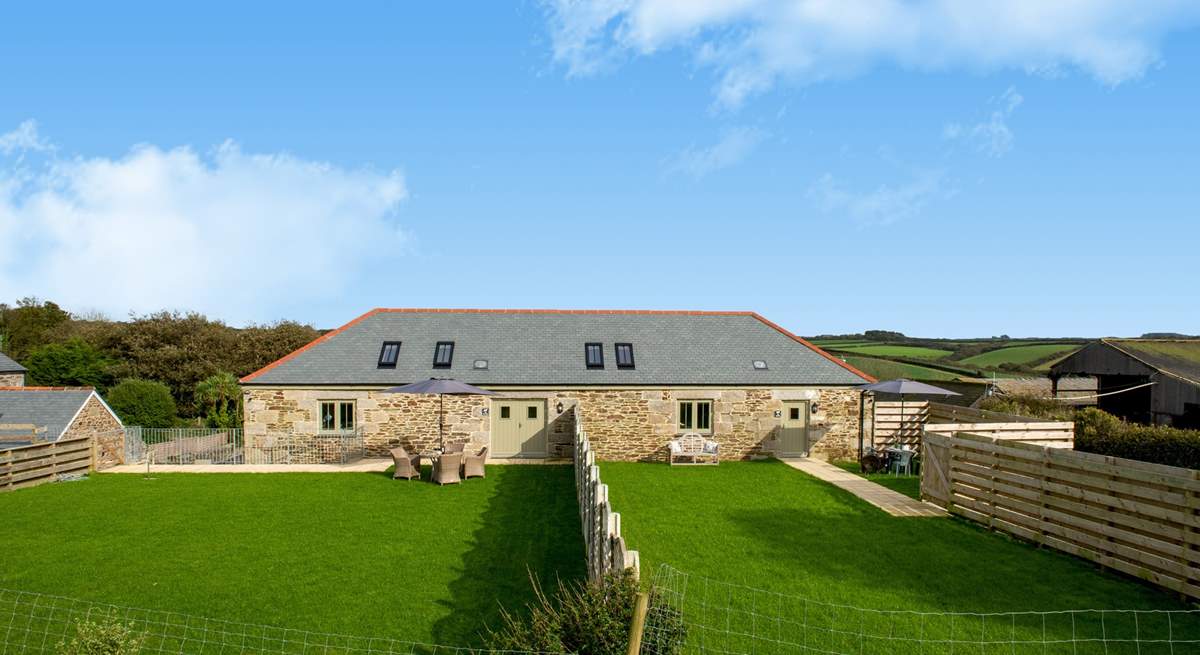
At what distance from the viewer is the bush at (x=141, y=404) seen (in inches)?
1228

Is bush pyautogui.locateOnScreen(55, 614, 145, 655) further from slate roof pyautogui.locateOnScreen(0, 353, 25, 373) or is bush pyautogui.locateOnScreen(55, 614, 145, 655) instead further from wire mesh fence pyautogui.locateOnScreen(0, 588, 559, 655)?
slate roof pyautogui.locateOnScreen(0, 353, 25, 373)

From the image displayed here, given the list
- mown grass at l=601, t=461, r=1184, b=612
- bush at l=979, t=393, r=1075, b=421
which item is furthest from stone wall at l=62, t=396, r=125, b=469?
bush at l=979, t=393, r=1075, b=421

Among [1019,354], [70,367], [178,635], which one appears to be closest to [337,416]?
[178,635]

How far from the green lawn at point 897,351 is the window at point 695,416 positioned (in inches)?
1577

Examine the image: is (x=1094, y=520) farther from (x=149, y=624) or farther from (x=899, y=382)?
(x=149, y=624)

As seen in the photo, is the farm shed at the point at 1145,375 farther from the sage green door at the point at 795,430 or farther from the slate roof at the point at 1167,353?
the sage green door at the point at 795,430

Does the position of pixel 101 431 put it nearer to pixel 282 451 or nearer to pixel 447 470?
pixel 282 451

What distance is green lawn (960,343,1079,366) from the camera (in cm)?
5662

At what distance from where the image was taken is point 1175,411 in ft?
81.7

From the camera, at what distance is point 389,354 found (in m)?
23.4

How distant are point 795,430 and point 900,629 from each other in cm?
1530

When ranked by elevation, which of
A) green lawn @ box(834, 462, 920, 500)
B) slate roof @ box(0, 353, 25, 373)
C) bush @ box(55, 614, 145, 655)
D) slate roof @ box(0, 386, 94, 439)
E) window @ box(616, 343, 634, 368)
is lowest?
green lawn @ box(834, 462, 920, 500)

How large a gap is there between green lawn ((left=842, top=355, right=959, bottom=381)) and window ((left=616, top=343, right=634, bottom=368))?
24858mm

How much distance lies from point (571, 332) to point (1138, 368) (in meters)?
22.4
